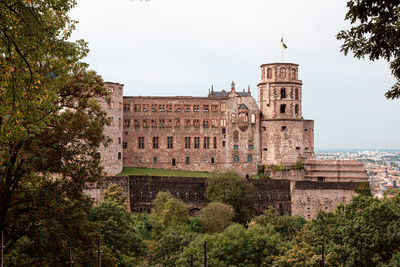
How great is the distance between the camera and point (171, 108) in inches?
2350

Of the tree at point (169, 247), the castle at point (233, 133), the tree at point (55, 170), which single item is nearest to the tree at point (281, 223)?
the tree at point (169, 247)

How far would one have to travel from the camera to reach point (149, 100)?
59125 millimetres

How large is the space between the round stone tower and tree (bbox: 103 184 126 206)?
21535mm

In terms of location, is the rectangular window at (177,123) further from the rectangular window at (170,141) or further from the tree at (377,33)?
the tree at (377,33)

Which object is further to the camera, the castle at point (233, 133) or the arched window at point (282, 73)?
the arched window at point (282, 73)

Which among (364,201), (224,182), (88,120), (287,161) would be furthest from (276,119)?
(88,120)

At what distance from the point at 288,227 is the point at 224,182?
353 inches

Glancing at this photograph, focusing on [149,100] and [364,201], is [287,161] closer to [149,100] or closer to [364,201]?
[149,100]

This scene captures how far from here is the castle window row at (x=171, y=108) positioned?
58.7 metres

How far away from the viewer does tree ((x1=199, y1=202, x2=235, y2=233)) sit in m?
41.1

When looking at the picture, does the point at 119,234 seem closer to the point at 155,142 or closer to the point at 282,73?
the point at 155,142

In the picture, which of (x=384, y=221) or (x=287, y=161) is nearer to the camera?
(x=384, y=221)

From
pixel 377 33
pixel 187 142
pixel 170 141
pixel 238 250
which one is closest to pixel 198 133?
pixel 187 142

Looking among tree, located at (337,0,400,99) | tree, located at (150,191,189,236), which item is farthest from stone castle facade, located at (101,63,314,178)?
tree, located at (337,0,400,99)
